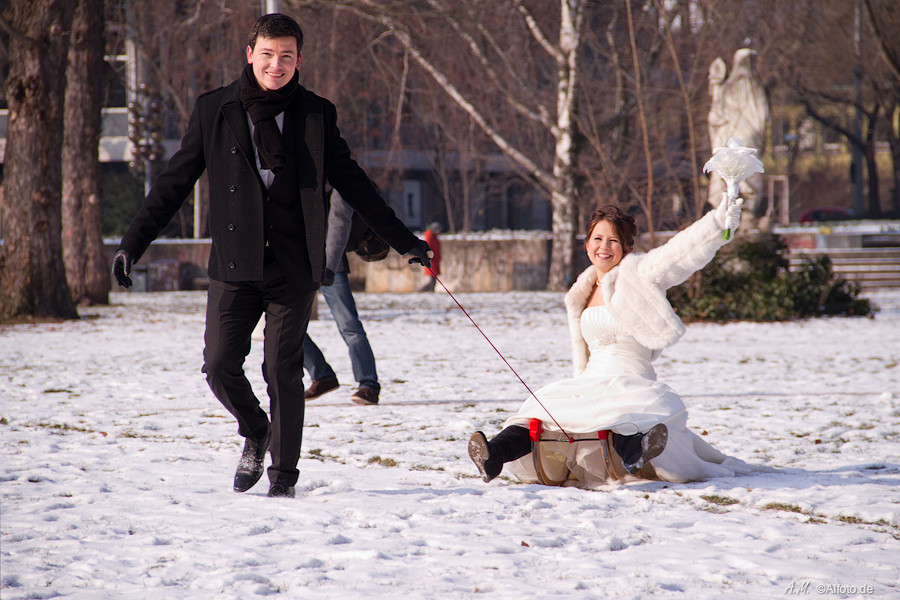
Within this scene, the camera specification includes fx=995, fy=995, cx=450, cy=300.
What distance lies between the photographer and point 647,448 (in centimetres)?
432

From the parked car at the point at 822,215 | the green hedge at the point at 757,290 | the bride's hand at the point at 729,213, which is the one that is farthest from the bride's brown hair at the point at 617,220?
the parked car at the point at 822,215

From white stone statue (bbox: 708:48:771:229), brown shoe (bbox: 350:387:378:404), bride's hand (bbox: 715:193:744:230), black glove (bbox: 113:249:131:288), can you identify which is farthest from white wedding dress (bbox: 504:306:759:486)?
white stone statue (bbox: 708:48:771:229)

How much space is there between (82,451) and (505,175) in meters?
33.9

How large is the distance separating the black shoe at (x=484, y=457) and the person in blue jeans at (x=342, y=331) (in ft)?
8.54

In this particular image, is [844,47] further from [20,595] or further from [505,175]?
[20,595]

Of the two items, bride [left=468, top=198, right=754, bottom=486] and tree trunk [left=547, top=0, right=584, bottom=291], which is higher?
tree trunk [left=547, top=0, right=584, bottom=291]

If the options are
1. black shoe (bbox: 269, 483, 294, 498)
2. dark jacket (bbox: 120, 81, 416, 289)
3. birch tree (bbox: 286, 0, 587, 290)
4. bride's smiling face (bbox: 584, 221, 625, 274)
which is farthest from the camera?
birch tree (bbox: 286, 0, 587, 290)

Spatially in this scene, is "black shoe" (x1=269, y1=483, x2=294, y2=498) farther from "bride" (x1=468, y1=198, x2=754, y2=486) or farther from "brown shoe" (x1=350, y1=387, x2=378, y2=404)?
"brown shoe" (x1=350, y1=387, x2=378, y2=404)

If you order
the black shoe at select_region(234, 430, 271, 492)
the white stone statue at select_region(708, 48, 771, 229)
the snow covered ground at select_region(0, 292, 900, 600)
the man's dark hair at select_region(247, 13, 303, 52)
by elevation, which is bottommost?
the snow covered ground at select_region(0, 292, 900, 600)

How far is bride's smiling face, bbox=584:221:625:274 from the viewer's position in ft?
16.0

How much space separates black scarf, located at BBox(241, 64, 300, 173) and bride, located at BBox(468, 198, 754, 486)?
1.51 meters

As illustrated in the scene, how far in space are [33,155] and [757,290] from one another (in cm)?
1069

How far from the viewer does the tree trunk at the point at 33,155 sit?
46.1ft

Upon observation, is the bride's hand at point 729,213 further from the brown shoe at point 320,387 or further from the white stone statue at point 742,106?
the white stone statue at point 742,106
